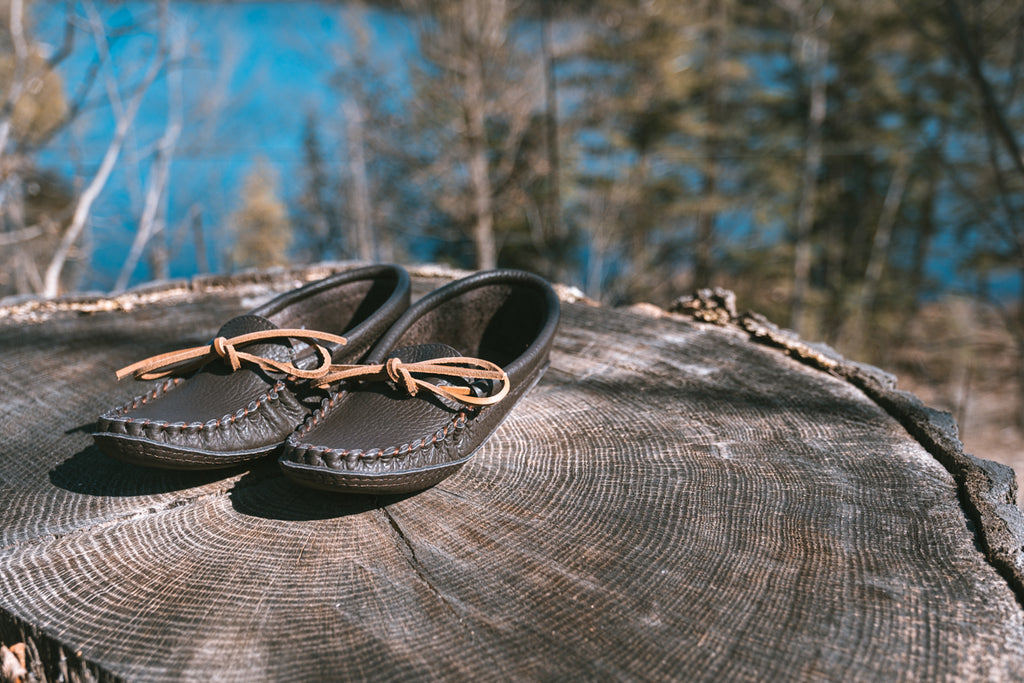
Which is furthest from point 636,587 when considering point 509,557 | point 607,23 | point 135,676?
point 607,23

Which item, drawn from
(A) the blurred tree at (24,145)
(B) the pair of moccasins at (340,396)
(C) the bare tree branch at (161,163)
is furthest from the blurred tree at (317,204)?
(B) the pair of moccasins at (340,396)

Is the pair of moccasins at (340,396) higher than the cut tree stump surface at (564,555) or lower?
higher

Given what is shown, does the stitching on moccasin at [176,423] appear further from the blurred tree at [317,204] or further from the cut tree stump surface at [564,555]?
the blurred tree at [317,204]

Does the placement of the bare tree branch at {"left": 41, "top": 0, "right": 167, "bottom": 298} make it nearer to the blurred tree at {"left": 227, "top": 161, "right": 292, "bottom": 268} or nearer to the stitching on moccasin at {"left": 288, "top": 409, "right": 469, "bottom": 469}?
the stitching on moccasin at {"left": 288, "top": 409, "right": 469, "bottom": 469}

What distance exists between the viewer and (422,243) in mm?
13039

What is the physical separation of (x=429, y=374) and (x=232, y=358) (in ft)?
1.40

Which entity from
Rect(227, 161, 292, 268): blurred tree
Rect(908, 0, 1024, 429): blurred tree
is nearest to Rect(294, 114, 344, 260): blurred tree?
Rect(227, 161, 292, 268): blurred tree

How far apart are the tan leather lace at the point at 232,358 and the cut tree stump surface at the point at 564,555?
8.1 inches

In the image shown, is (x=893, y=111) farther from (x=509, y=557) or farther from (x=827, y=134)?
(x=509, y=557)

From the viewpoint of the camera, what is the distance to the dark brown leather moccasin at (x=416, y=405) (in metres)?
1.12

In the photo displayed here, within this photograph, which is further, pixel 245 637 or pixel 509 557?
pixel 509 557

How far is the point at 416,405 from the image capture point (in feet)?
4.28

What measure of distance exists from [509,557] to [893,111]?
15298 millimetres

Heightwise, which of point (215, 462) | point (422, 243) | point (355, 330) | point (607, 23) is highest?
point (607, 23)
